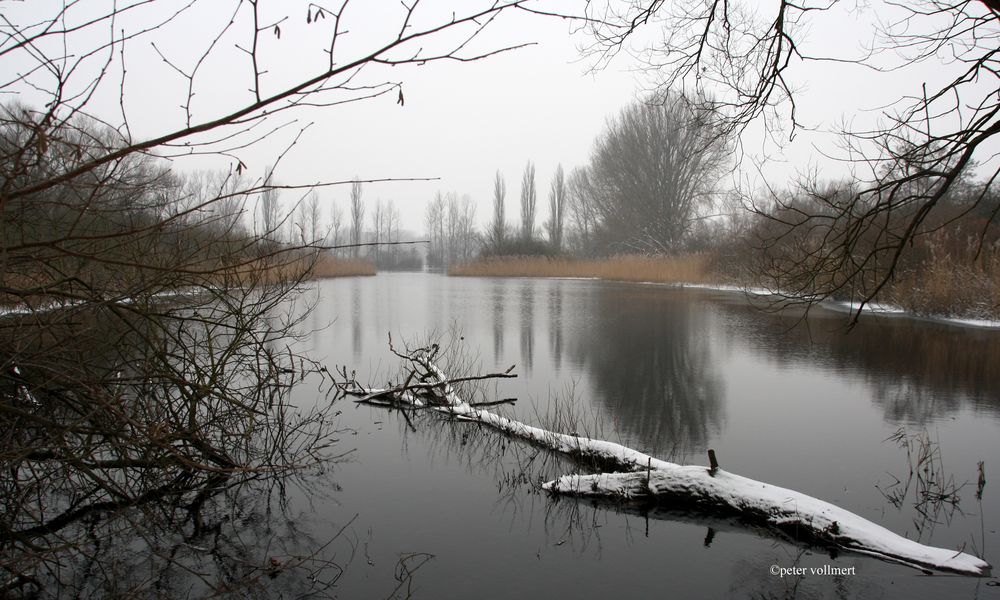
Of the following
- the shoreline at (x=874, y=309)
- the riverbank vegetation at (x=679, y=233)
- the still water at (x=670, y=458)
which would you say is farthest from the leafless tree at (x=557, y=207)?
the still water at (x=670, y=458)

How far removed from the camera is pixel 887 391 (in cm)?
703

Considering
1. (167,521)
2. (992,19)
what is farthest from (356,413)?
(992,19)

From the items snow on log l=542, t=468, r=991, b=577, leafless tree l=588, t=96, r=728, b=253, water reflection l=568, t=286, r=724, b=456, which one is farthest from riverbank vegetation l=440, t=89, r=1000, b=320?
snow on log l=542, t=468, r=991, b=577

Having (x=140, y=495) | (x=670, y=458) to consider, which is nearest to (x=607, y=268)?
(x=670, y=458)

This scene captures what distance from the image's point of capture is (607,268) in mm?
32844

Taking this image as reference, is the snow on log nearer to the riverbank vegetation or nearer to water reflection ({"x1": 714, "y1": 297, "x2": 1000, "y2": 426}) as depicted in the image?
water reflection ({"x1": 714, "y1": 297, "x2": 1000, "y2": 426})

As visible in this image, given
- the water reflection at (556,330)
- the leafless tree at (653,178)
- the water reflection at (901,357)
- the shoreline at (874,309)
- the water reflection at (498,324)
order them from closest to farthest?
1. the water reflection at (901,357)
2. the water reflection at (556,330)
3. the water reflection at (498,324)
4. the shoreline at (874,309)
5. the leafless tree at (653,178)

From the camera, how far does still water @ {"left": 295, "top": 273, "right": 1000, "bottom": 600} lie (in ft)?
10.6

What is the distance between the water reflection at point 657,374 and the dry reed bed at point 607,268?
1257 centimetres

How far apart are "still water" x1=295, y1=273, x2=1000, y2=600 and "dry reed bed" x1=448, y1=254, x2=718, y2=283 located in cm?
1595

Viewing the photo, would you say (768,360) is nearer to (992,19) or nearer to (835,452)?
(835,452)

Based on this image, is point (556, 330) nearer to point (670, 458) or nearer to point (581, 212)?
point (670, 458)

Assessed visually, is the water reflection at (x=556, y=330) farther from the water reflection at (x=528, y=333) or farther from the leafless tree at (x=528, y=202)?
the leafless tree at (x=528, y=202)

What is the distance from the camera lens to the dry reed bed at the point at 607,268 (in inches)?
1047
